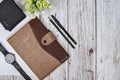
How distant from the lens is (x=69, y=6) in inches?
41.2

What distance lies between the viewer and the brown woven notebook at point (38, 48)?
3.41 ft

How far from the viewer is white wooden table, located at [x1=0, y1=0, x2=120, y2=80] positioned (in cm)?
104

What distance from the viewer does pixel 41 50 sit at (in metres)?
1.05

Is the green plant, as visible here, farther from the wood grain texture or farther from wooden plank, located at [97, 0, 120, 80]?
wooden plank, located at [97, 0, 120, 80]

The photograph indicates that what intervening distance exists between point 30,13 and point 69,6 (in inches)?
4.9

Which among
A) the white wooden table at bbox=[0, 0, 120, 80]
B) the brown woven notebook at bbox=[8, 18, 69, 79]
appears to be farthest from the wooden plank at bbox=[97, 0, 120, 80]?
the brown woven notebook at bbox=[8, 18, 69, 79]

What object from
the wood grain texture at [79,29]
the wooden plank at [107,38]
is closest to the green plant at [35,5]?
the wood grain texture at [79,29]

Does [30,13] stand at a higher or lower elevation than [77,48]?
higher

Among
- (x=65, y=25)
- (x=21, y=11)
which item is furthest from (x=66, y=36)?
(x=21, y=11)

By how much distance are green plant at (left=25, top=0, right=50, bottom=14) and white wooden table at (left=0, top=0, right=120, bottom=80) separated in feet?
0.15

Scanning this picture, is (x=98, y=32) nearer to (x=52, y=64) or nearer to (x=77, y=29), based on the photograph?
(x=77, y=29)

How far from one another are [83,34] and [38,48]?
147mm

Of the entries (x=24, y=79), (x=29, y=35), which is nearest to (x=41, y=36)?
(x=29, y=35)

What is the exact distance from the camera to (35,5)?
1005mm
